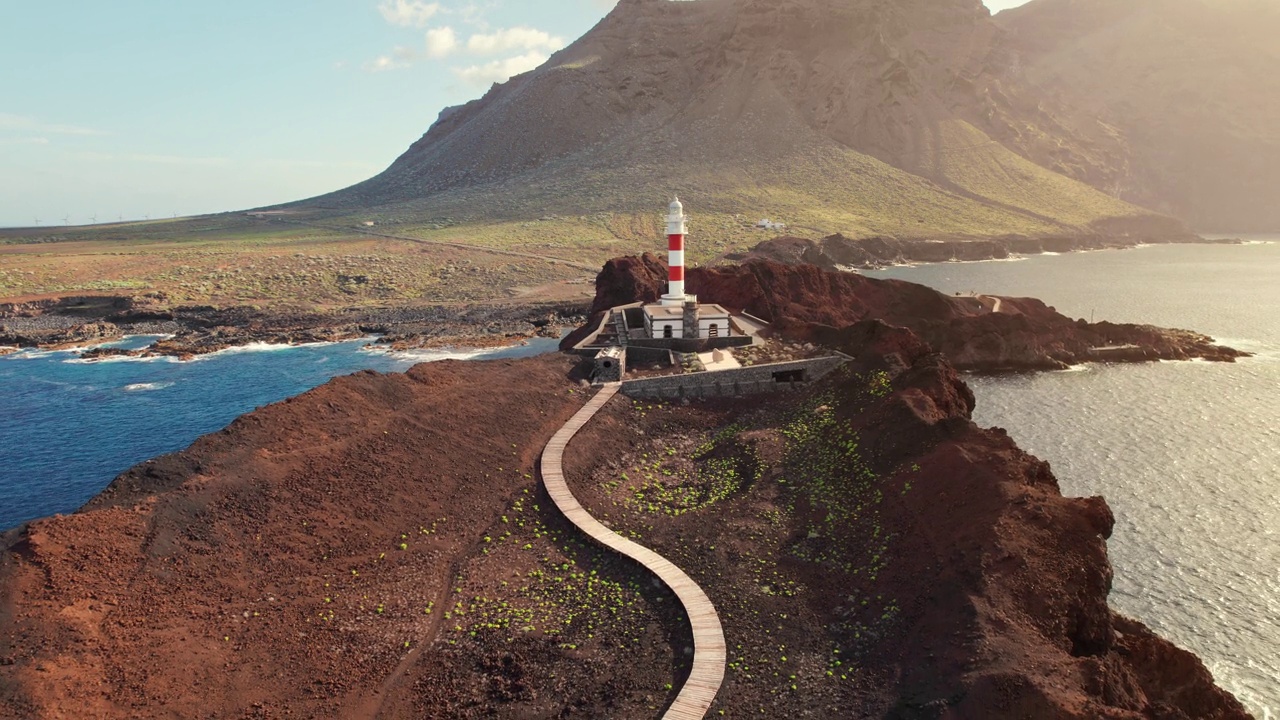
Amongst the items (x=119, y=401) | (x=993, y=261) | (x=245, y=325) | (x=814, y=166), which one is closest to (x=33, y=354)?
(x=245, y=325)

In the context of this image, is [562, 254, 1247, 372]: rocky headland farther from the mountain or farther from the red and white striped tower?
the mountain

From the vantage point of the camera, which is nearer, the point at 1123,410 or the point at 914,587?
the point at 914,587

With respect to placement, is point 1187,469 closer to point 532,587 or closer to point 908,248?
point 532,587

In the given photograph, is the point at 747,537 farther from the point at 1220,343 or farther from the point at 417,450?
the point at 1220,343

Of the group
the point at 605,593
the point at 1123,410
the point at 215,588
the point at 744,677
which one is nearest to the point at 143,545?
the point at 215,588

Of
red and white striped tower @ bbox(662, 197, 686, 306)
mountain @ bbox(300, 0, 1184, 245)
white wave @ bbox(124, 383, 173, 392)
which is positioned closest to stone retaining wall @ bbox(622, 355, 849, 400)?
red and white striped tower @ bbox(662, 197, 686, 306)

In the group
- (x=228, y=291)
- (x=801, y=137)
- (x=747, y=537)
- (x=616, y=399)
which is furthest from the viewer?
(x=801, y=137)
